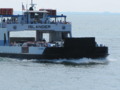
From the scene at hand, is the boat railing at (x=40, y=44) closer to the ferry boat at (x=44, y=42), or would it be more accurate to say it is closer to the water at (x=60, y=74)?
the ferry boat at (x=44, y=42)

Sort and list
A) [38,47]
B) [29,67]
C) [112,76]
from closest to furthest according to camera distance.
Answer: [112,76], [29,67], [38,47]

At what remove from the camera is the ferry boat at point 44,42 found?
51312 millimetres

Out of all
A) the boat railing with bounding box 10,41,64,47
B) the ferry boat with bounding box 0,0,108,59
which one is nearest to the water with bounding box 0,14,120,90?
the ferry boat with bounding box 0,0,108,59

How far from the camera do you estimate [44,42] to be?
54.9 metres

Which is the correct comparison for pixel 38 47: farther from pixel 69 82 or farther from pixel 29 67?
pixel 69 82

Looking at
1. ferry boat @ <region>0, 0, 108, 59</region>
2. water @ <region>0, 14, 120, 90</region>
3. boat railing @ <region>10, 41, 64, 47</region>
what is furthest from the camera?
boat railing @ <region>10, 41, 64, 47</region>

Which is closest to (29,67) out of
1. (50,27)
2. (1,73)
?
(1,73)

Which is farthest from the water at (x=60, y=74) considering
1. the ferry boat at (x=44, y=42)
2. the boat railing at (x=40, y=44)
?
the boat railing at (x=40, y=44)

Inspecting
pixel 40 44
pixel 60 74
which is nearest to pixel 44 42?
pixel 40 44

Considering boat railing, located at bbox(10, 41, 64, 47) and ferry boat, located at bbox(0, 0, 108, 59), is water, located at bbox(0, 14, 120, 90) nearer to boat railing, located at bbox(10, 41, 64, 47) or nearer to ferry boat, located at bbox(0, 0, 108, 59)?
ferry boat, located at bbox(0, 0, 108, 59)

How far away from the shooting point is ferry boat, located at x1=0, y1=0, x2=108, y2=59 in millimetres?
51312

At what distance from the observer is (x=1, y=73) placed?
45.2m

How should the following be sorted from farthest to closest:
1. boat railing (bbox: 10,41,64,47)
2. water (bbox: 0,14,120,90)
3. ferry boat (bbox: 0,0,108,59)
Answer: boat railing (bbox: 10,41,64,47), ferry boat (bbox: 0,0,108,59), water (bbox: 0,14,120,90)

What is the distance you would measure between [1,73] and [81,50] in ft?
28.3
